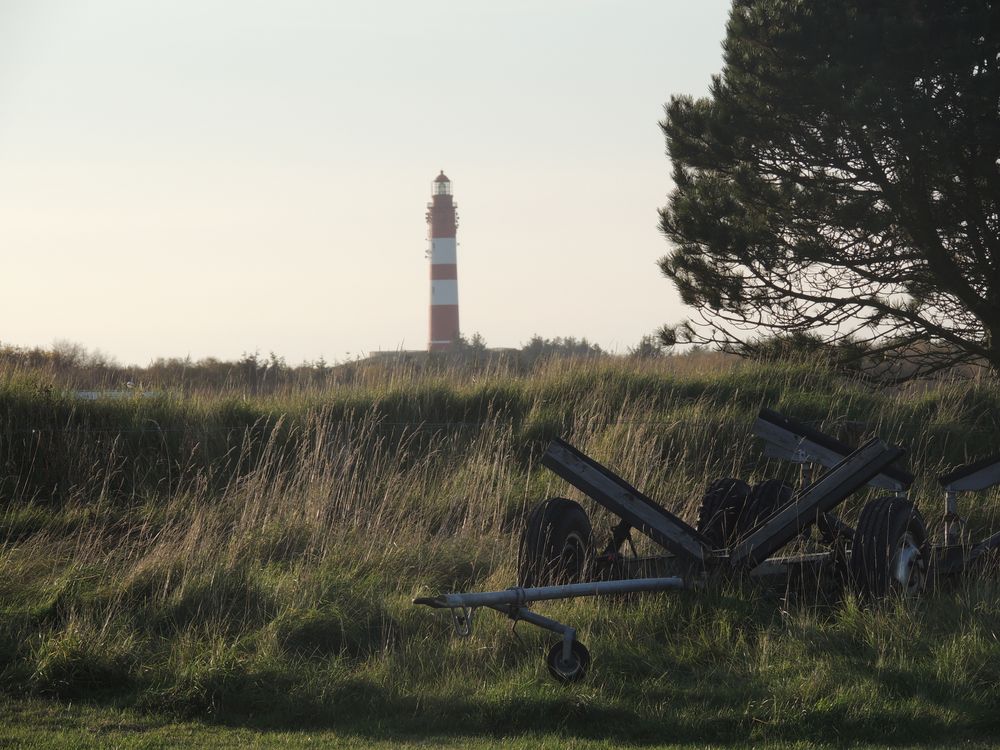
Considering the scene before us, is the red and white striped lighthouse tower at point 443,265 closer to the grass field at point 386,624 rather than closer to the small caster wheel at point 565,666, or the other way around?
the grass field at point 386,624

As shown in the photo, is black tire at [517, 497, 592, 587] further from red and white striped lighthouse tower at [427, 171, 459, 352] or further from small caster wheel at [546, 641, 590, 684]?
red and white striped lighthouse tower at [427, 171, 459, 352]

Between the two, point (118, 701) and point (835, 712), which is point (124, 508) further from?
point (835, 712)

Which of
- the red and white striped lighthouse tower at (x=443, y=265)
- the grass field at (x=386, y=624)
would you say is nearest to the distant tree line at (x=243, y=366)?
the grass field at (x=386, y=624)

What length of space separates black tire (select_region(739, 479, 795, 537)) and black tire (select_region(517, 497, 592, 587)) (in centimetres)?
121

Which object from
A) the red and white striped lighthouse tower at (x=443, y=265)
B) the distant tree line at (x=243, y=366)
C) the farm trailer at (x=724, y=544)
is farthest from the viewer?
the red and white striped lighthouse tower at (x=443, y=265)

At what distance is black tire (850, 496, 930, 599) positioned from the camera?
6418mm

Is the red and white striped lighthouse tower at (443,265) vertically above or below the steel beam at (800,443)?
above

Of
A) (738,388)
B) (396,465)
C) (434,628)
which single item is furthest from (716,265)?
(434,628)

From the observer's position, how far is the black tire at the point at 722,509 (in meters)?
7.57

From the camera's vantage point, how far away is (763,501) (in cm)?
761

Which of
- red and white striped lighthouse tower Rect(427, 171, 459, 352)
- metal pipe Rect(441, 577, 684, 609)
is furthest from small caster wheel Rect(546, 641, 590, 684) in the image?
red and white striped lighthouse tower Rect(427, 171, 459, 352)

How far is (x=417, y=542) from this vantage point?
327 inches

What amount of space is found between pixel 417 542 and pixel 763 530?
2781 millimetres

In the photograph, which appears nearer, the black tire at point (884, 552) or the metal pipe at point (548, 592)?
the metal pipe at point (548, 592)
